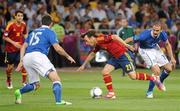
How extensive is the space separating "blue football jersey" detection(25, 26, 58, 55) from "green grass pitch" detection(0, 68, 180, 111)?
1327 mm

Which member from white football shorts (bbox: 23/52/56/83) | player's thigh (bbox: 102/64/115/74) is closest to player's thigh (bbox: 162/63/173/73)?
player's thigh (bbox: 102/64/115/74)

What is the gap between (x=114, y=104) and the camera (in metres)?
16.5

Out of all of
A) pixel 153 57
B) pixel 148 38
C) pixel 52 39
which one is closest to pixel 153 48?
pixel 153 57

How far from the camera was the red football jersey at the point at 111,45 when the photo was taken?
18.0 metres

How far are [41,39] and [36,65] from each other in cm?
61

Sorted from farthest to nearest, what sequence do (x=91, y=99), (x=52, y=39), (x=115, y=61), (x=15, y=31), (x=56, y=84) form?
1. (x=15, y=31)
2. (x=115, y=61)
3. (x=91, y=99)
4. (x=52, y=39)
5. (x=56, y=84)

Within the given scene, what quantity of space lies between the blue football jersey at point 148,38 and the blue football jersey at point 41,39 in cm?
328

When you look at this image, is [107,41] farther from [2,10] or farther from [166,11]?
[166,11]

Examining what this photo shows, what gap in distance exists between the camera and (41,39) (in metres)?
16.2

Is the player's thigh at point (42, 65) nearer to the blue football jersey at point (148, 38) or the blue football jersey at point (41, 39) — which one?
the blue football jersey at point (41, 39)

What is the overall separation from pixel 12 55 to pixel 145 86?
4.40 metres

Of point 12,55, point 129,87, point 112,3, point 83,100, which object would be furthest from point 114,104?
point 112,3

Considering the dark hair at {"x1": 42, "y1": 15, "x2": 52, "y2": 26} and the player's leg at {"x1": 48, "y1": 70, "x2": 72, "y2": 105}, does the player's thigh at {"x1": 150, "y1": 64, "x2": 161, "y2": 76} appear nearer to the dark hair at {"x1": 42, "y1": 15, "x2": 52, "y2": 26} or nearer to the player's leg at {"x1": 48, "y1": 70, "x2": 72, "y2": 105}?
the player's leg at {"x1": 48, "y1": 70, "x2": 72, "y2": 105}

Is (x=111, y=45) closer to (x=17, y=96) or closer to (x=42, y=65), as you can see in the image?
(x=42, y=65)
